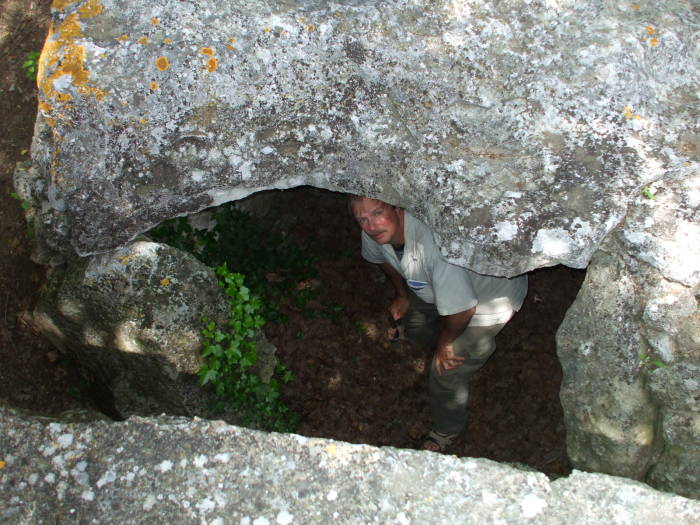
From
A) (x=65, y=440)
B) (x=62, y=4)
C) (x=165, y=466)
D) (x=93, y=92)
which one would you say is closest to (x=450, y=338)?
(x=165, y=466)

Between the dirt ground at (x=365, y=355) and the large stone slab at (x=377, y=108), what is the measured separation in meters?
1.27

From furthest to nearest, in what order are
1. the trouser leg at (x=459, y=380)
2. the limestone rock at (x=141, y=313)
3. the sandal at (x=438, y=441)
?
the sandal at (x=438, y=441) → the trouser leg at (x=459, y=380) → the limestone rock at (x=141, y=313)

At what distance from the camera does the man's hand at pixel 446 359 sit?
3.82m

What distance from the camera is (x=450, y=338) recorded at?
369 cm

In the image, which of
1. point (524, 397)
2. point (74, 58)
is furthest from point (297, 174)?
point (524, 397)

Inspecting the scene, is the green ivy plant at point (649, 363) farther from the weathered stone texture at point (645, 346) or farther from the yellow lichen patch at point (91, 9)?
the yellow lichen patch at point (91, 9)

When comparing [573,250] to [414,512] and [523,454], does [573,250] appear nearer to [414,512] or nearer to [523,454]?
[414,512]

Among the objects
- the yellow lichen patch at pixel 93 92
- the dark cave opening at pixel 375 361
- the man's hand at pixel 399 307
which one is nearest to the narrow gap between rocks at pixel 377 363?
the dark cave opening at pixel 375 361

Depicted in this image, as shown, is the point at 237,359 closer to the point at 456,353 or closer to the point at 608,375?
the point at 456,353

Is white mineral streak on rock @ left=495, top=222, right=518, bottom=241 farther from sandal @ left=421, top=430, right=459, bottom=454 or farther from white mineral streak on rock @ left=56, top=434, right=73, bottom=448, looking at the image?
sandal @ left=421, top=430, right=459, bottom=454

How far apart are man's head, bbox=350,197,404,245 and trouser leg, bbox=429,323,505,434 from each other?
802mm

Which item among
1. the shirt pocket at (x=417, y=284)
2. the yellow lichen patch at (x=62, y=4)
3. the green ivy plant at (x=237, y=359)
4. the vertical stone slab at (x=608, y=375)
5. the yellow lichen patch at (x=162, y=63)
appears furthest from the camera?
the shirt pocket at (x=417, y=284)

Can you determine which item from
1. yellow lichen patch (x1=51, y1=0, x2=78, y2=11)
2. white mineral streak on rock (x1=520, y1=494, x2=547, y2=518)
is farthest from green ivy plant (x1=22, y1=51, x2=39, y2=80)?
white mineral streak on rock (x1=520, y1=494, x2=547, y2=518)

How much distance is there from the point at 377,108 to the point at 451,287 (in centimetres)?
96
